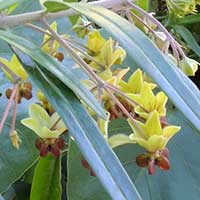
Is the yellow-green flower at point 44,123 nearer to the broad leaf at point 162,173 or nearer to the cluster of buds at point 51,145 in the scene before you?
the cluster of buds at point 51,145

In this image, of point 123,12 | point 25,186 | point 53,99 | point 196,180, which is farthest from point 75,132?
point 25,186

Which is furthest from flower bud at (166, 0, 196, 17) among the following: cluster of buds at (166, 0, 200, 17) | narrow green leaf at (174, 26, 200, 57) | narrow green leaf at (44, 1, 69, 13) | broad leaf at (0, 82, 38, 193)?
narrow green leaf at (174, 26, 200, 57)

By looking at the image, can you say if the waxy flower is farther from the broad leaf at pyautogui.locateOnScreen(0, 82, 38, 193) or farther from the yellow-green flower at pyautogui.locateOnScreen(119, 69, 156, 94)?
the broad leaf at pyautogui.locateOnScreen(0, 82, 38, 193)

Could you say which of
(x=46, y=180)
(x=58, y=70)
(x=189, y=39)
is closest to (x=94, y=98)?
(x=58, y=70)

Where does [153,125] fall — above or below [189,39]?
above

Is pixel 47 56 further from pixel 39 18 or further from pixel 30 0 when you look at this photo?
pixel 30 0

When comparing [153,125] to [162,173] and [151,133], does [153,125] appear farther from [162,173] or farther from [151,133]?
[162,173]
